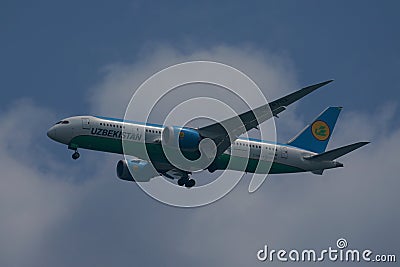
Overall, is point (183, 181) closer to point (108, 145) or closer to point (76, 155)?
point (108, 145)

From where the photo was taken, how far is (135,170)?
72.2 m

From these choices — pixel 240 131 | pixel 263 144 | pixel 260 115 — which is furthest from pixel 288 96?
pixel 263 144

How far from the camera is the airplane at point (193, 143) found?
62688 millimetres

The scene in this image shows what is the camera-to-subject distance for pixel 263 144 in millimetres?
69375

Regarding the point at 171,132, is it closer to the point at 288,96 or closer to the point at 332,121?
the point at 288,96

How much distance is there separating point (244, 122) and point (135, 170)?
45.3 ft

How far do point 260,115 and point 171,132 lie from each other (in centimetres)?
690

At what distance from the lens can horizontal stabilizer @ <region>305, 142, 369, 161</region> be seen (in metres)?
63.6

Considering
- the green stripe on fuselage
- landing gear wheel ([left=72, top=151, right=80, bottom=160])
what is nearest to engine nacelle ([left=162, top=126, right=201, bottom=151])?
the green stripe on fuselage

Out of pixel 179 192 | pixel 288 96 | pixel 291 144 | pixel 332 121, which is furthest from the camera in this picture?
pixel 332 121

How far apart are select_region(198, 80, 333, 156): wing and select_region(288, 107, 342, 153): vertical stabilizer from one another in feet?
35.2

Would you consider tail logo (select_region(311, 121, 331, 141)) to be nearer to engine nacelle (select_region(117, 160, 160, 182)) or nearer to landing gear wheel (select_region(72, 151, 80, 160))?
engine nacelle (select_region(117, 160, 160, 182))

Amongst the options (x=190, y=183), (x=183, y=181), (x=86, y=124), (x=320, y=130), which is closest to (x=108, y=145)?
(x=86, y=124)

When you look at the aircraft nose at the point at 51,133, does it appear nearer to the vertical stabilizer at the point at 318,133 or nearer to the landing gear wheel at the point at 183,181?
the landing gear wheel at the point at 183,181
